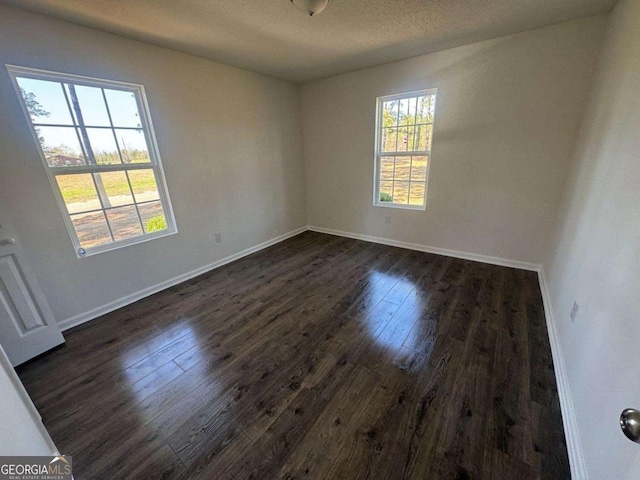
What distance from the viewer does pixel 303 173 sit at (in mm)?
4711

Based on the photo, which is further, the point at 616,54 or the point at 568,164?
the point at 568,164

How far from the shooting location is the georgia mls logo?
0.88m

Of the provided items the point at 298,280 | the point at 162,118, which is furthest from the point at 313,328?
the point at 162,118

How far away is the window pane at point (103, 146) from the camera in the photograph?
2.34 meters

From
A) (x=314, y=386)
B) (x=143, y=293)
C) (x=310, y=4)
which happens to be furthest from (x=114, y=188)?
(x=314, y=386)

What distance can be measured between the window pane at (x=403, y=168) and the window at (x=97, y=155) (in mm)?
3068

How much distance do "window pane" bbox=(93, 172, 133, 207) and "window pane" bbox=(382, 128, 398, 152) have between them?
3.28 m

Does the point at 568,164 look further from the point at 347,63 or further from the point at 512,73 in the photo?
the point at 347,63

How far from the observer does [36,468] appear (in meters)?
1.04

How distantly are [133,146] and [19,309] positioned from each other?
1670 mm

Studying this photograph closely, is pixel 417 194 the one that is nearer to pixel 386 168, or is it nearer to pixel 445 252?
pixel 386 168

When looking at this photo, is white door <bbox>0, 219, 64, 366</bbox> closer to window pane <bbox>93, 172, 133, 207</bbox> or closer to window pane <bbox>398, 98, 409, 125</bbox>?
window pane <bbox>93, 172, 133, 207</bbox>

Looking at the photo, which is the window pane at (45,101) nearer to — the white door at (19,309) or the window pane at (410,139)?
the white door at (19,309)

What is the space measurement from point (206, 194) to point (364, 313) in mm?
2435
